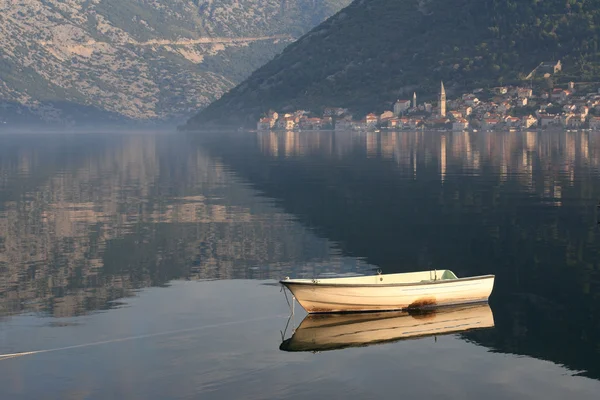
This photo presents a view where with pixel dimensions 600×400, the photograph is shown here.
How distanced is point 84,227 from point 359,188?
3906cm

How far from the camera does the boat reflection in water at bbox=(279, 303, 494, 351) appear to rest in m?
42.7

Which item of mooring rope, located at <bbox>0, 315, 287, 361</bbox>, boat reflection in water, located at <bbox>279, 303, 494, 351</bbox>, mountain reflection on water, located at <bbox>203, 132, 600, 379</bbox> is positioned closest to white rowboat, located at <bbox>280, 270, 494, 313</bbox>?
boat reflection in water, located at <bbox>279, 303, 494, 351</bbox>

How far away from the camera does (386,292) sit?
45.8 metres

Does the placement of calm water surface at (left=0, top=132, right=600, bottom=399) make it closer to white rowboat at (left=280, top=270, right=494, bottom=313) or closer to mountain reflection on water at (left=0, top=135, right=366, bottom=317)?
mountain reflection on water at (left=0, top=135, right=366, bottom=317)

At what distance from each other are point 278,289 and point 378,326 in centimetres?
932

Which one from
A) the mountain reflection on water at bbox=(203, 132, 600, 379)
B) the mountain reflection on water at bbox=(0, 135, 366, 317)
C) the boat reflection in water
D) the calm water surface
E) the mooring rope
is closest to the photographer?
the calm water surface

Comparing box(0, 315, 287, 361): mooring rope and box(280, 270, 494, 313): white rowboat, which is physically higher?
box(280, 270, 494, 313): white rowboat

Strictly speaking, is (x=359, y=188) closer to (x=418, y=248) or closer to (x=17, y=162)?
(x=418, y=248)

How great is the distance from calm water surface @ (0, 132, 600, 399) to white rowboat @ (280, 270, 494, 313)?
2.73 ft

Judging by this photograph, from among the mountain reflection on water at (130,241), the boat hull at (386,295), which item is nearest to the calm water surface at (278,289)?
the mountain reflection on water at (130,241)

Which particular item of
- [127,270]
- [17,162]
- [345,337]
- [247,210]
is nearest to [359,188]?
Answer: [247,210]

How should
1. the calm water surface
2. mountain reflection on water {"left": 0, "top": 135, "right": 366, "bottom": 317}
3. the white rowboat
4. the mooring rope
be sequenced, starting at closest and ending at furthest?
1. the calm water surface
2. the mooring rope
3. the white rowboat
4. mountain reflection on water {"left": 0, "top": 135, "right": 366, "bottom": 317}

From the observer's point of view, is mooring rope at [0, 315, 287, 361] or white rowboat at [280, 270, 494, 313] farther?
white rowboat at [280, 270, 494, 313]

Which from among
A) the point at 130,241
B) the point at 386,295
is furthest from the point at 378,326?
the point at 130,241
